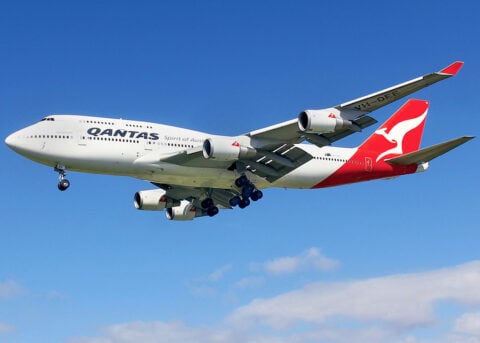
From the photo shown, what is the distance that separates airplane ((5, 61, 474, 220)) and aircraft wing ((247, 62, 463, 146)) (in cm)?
5

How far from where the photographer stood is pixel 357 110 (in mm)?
46562

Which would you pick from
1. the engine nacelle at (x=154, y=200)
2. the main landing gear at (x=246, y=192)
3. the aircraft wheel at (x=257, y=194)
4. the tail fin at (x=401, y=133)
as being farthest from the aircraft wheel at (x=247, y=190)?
the tail fin at (x=401, y=133)

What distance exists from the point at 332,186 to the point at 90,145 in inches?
633

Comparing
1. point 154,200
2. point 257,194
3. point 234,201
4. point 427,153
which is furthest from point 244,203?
point 427,153

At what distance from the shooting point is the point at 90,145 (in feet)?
160

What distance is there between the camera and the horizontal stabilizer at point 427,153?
48156 millimetres

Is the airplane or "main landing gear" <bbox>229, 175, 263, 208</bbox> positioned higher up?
the airplane

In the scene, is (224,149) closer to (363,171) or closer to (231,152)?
(231,152)

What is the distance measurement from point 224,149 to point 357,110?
778cm

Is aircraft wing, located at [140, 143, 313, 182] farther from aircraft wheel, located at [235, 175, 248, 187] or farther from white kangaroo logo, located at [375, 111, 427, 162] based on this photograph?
white kangaroo logo, located at [375, 111, 427, 162]

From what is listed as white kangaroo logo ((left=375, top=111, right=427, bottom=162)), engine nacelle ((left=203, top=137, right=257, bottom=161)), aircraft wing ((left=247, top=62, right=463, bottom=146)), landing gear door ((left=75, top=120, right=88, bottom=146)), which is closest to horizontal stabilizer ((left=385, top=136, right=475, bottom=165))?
white kangaroo logo ((left=375, top=111, right=427, bottom=162))

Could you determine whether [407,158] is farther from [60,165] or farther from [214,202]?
[60,165]

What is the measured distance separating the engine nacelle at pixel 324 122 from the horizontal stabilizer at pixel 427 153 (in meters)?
6.46

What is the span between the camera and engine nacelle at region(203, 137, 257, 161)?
48375mm
